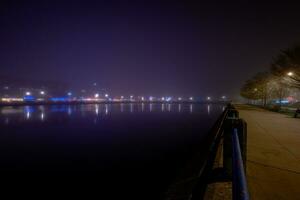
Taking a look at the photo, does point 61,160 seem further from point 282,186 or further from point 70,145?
point 282,186

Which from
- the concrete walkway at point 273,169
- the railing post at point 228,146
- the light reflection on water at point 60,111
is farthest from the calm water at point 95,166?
the light reflection on water at point 60,111

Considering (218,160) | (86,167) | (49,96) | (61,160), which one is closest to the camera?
(218,160)

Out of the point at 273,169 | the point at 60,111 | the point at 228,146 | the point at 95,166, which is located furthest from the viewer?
the point at 60,111

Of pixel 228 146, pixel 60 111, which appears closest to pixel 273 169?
pixel 228 146

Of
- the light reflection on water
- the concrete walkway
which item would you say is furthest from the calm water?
the light reflection on water

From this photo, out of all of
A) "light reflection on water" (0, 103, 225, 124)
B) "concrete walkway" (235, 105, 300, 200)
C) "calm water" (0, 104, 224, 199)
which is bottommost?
"calm water" (0, 104, 224, 199)

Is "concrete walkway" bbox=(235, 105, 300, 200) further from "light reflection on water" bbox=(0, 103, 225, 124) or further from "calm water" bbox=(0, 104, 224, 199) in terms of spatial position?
"light reflection on water" bbox=(0, 103, 225, 124)

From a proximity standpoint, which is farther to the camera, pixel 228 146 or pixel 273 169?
pixel 273 169

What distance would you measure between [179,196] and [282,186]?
210 centimetres

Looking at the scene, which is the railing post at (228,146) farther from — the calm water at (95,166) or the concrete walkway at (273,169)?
the calm water at (95,166)

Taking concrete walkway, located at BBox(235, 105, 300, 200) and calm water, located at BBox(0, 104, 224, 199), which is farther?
calm water, located at BBox(0, 104, 224, 199)

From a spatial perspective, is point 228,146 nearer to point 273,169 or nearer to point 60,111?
point 273,169

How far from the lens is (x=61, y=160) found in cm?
1299

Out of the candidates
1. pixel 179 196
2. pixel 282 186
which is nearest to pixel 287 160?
pixel 282 186
